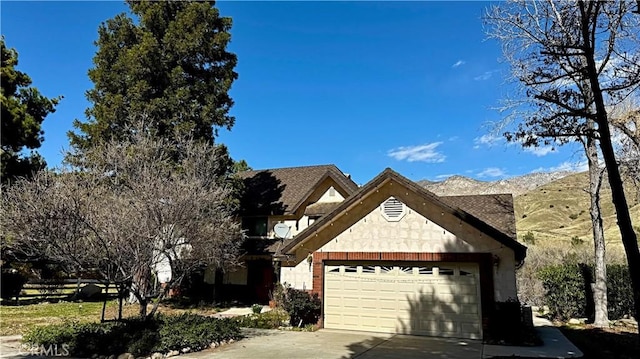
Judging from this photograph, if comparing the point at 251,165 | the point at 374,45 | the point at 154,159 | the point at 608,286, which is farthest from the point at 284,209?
the point at 251,165

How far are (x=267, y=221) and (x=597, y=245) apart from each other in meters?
16.7

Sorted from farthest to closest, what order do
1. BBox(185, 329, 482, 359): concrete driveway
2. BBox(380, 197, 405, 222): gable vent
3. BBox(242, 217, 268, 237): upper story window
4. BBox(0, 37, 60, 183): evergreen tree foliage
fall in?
BBox(242, 217, 268, 237): upper story window → BBox(0, 37, 60, 183): evergreen tree foliage → BBox(380, 197, 405, 222): gable vent → BBox(185, 329, 482, 359): concrete driveway

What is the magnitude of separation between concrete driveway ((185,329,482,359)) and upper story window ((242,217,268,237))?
39.4ft

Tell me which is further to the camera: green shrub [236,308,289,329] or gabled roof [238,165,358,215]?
gabled roof [238,165,358,215]

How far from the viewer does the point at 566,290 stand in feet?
57.9

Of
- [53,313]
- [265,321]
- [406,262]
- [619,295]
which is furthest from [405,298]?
[53,313]

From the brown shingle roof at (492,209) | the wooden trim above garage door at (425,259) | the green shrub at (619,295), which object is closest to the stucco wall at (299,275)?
the wooden trim above garage door at (425,259)

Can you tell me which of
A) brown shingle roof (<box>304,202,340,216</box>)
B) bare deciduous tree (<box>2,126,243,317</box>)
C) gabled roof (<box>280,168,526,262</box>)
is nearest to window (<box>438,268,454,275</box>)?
gabled roof (<box>280,168,526,262</box>)

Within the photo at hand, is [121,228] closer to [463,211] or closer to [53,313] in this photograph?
[463,211]

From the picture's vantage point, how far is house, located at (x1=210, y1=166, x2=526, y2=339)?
13164mm

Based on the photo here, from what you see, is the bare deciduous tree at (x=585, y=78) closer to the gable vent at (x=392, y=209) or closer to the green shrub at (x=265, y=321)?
the gable vent at (x=392, y=209)

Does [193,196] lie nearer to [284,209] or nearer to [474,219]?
[474,219]

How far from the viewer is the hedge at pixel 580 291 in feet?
56.5

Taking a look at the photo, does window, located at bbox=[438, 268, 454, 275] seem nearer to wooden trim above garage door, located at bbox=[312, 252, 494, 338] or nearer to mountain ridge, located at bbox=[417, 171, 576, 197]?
wooden trim above garage door, located at bbox=[312, 252, 494, 338]
